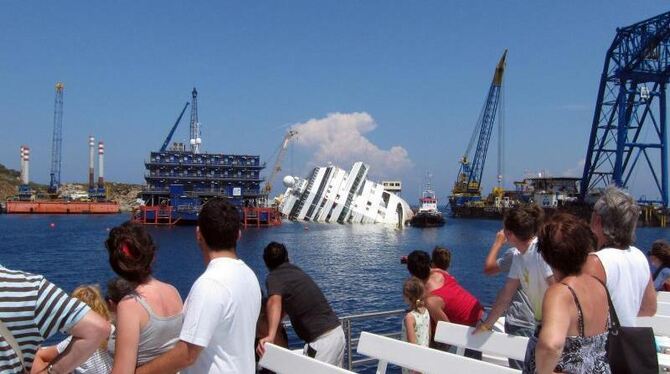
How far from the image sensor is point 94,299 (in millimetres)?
3268

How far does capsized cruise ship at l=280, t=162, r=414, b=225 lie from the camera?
82.1m

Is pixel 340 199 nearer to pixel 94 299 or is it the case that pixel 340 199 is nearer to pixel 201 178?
pixel 201 178

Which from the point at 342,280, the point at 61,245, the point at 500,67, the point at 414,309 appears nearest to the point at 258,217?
the point at 61,245

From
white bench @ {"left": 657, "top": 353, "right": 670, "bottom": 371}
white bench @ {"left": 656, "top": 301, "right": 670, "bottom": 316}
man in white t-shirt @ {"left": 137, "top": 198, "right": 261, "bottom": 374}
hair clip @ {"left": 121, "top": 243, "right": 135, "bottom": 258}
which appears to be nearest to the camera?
man in white t-shirt @ {"left": 137, "top": 198, "right": 261, "bottom": 374}

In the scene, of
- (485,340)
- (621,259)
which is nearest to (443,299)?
(485,340)

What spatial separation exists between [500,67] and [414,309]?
109951 millimetres

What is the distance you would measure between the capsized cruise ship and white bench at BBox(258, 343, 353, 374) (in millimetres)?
77814

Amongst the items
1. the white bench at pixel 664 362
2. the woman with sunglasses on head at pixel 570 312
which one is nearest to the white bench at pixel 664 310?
the white bench at pixel 664 362

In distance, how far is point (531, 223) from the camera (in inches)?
167

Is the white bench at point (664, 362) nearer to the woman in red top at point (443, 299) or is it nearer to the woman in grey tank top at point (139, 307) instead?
the woman in red top at point (443, 299)

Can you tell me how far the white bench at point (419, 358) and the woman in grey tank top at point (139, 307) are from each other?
5.28ft

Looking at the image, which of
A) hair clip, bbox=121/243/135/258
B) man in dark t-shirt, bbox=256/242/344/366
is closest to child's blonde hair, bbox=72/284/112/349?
hair clip, bbox=121/243/135/258

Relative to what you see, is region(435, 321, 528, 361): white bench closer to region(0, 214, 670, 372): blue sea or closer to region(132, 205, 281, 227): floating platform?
region(0, 214, 670, 372): blue sea

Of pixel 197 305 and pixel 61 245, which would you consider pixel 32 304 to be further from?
pixel 61 245
